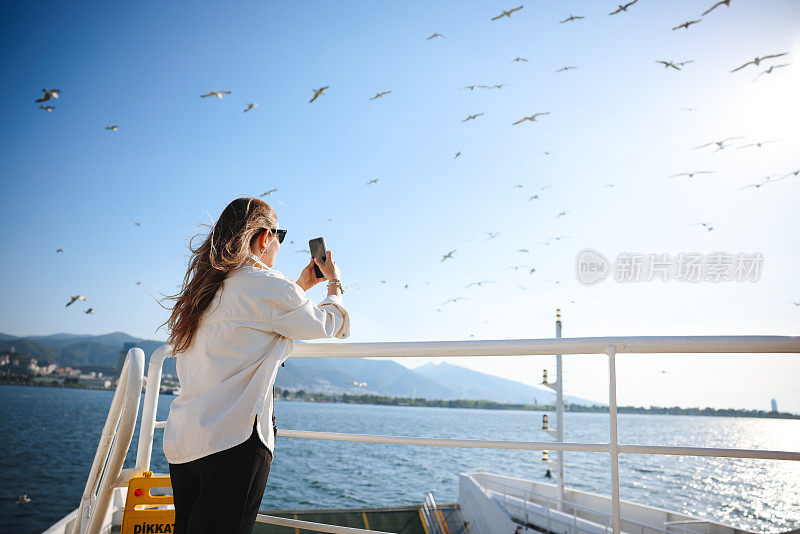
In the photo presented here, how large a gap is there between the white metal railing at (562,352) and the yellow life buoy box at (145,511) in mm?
126

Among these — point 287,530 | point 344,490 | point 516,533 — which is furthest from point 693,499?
point 287,530

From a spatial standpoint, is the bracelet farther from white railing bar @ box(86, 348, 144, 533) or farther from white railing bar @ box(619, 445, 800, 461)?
white railing bar @ box(619, 445, 800, 461)

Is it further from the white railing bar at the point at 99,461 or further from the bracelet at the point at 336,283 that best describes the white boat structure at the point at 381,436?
the bracelet at the point at 336,283

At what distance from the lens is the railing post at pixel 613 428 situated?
148 centimetres

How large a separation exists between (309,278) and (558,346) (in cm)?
97

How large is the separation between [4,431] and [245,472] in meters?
80.5

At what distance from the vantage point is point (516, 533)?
10.6m

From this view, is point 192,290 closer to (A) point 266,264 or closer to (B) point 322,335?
(A) point 266,264

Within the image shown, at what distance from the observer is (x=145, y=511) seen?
1670mm

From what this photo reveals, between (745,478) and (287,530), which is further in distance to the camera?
(745,478)

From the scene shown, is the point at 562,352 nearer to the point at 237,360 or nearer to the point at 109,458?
the point at 237,360

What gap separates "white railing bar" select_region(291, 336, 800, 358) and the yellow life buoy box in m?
0.68

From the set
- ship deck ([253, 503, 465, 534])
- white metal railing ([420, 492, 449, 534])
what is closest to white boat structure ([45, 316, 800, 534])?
ship deck ([253, 503, 465, 534])

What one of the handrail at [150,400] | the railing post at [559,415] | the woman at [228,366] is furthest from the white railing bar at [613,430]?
the railing post at [559,415]
